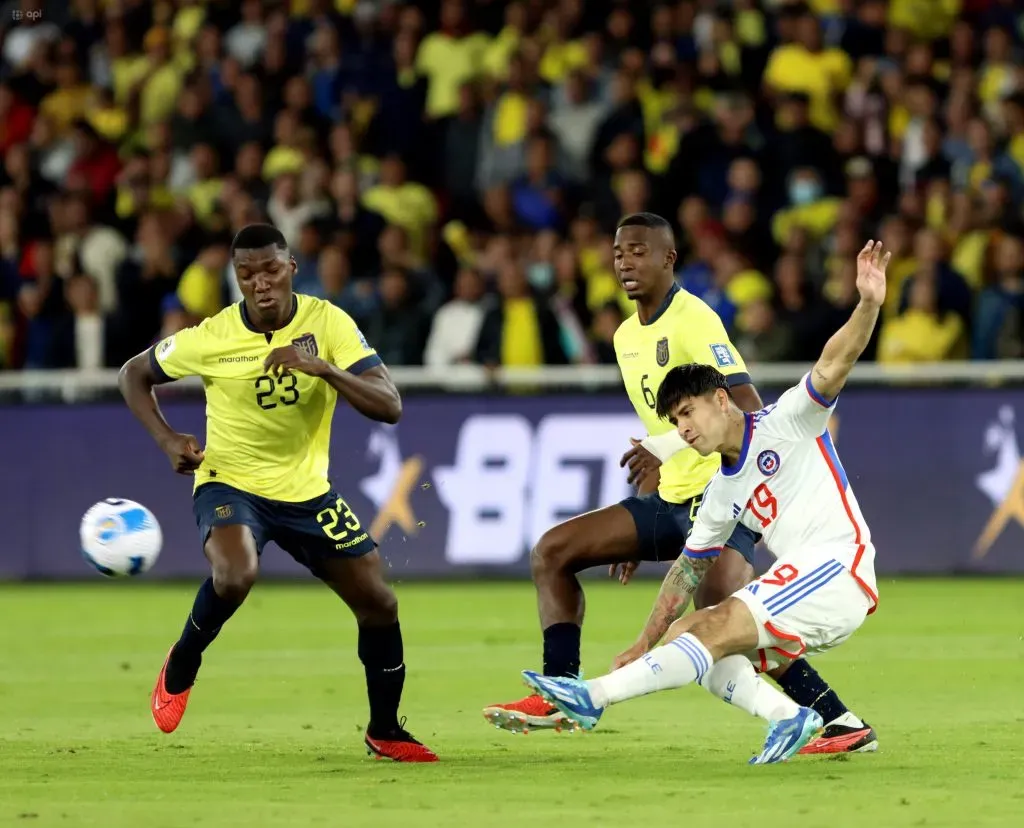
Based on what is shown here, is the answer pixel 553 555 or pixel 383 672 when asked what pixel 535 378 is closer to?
pixel 553 555

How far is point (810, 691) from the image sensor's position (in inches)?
337

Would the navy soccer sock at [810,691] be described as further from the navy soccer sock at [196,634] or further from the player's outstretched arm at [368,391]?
the navy soccer sock at [196,634]

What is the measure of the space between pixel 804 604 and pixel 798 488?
1.52 ft

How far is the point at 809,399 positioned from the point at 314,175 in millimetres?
11857

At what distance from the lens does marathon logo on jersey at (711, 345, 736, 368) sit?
352 inches

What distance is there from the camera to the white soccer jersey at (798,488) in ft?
25.7

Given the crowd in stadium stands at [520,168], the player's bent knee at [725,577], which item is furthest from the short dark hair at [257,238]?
the crowd in stadium stands at [520,168]

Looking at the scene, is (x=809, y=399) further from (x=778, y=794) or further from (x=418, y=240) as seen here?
(x=418, y=240)

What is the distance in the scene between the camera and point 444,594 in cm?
1650

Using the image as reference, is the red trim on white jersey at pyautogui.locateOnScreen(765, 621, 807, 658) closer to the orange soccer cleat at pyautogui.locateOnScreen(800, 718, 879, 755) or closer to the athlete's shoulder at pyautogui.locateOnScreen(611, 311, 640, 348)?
the orange soccer cleat at pyautogui.locateOnScreen(800, 718, 879, 755)

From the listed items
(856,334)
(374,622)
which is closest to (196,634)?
(374,622)

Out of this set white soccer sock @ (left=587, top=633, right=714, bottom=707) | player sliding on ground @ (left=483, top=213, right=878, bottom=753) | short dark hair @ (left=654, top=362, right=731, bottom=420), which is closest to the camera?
white soccer sock @ (left=587, top=633, right=714, bottom=707)

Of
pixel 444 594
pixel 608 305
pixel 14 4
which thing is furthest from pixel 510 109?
pixel 14 4

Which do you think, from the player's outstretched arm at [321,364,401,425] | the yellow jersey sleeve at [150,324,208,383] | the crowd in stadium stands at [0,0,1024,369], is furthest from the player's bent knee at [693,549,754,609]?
the crowd in stadium stands at [0,0,1024,369]
